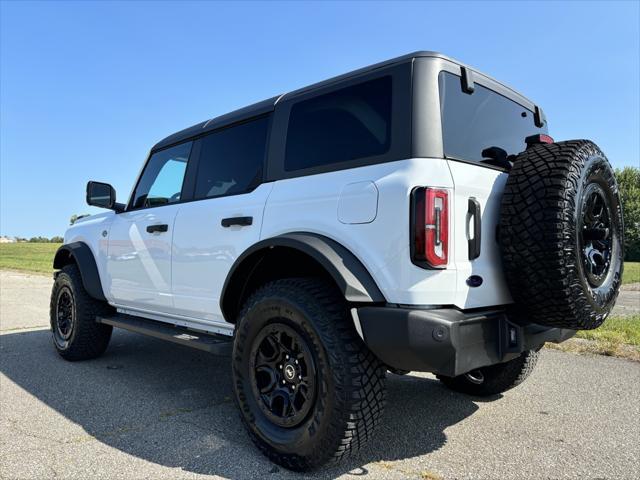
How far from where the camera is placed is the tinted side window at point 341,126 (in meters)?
2.54

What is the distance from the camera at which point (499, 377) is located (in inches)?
139

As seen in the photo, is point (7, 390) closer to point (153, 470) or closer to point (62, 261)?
point (62, 261)

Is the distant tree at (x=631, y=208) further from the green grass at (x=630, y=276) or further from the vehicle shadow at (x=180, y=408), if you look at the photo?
the vehicle shadow at (x=180, y=408)

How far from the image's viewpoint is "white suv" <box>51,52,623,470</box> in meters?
2.25

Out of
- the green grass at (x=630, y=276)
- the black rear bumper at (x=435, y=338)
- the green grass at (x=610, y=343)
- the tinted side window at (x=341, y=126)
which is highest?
the tinted side window at (x=341, y=126)

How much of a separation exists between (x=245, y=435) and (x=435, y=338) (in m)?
1.51

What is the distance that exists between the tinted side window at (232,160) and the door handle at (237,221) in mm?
227

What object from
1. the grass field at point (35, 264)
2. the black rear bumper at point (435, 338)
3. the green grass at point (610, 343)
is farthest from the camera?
the grass field at point (35, 264)

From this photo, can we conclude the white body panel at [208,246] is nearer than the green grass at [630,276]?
Yes

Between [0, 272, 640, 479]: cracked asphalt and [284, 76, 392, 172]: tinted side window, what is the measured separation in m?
1.69

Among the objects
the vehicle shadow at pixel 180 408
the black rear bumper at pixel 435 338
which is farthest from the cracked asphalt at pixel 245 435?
the black rear bumper at pixel 435 338

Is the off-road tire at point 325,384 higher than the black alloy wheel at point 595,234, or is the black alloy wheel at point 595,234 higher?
the black alloy wheel at point 595,234

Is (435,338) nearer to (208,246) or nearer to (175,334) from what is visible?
(208,246)

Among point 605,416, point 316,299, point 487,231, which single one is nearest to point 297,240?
point 316,299
